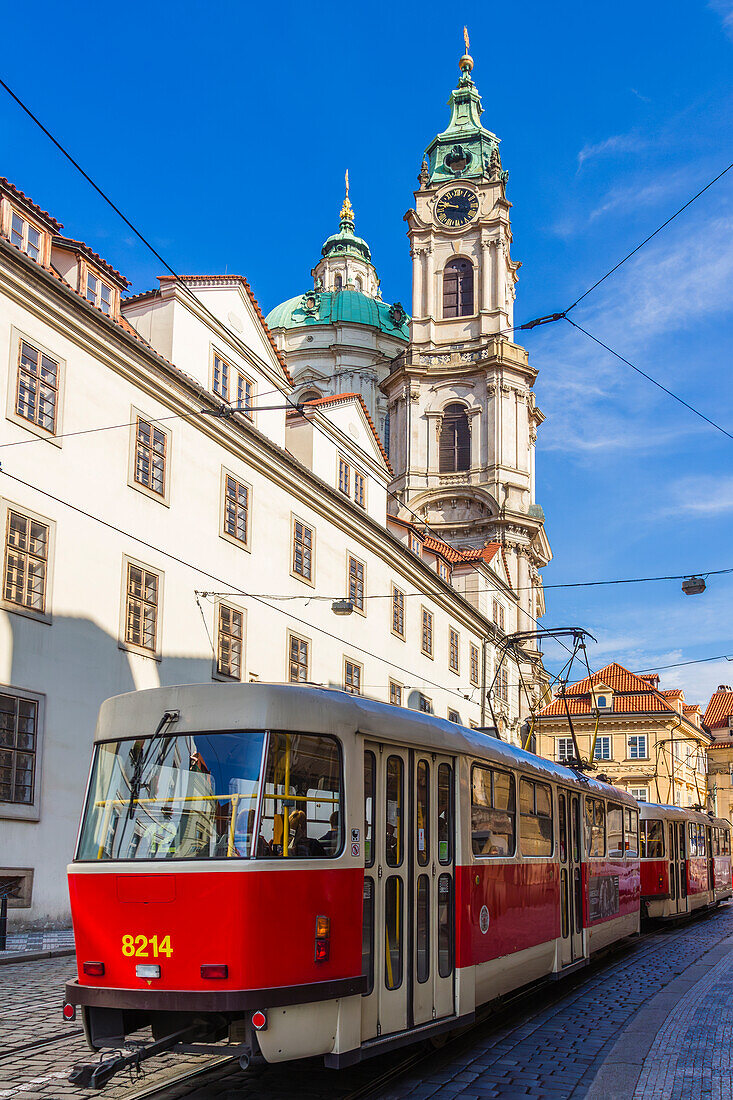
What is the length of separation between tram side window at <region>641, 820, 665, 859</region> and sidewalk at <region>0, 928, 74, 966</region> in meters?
13.5

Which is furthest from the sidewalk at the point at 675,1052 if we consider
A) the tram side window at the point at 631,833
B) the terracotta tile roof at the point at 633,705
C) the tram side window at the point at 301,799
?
the terracotta tile roof at the point at 633,705

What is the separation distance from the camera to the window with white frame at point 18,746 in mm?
18188

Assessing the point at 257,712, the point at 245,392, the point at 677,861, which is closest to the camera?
the point at 257,712

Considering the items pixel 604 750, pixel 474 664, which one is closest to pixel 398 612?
pixel 474 664

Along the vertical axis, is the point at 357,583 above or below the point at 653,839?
above

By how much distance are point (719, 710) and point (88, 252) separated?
292ft

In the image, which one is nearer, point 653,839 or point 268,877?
point 268,877

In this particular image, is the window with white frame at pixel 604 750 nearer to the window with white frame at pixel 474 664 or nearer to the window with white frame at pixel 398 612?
the window with white frame at pixel 474 664

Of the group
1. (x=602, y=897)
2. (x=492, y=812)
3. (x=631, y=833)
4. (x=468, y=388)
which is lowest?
(x=602, y=897)

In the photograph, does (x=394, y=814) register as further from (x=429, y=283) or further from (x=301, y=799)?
(x=429, y=283)

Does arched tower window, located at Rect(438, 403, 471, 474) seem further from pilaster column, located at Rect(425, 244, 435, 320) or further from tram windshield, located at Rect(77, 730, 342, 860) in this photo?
tram windshield, located at Rect(77, 730, 342, 860)

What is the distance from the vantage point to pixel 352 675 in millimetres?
31562

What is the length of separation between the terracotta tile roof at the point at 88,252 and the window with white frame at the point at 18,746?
8461 mm

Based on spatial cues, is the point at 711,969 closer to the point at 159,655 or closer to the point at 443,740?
the point at 443,740
